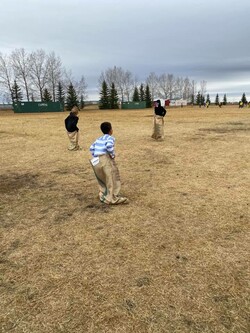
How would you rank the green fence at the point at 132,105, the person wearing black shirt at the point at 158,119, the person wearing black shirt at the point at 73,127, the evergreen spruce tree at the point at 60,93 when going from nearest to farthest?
the person wearing black shirt at the point at 73,127, the person wearing black shirt at the point at 158,119, the green fence at the point at 132,105, the evergreen spruce tree at the point at 60,93

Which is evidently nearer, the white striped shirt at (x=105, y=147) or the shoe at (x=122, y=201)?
the white striped shirt at (x=105, y=147)

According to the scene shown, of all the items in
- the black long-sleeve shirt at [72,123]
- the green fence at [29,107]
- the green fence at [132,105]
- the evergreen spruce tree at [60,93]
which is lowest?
the green fence at [132,105]

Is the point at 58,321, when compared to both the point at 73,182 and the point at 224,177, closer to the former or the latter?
the point at 73,182

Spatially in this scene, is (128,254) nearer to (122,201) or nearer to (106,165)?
(122,201)

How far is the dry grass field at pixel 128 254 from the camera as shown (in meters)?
2.74

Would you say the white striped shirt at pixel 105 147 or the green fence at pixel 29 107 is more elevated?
the white striped shirt at pixel 105 147

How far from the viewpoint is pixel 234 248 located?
3.89 m

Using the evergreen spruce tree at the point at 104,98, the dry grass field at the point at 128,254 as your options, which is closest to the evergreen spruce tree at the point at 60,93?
the evergreen spruce tree at the point at 104,98

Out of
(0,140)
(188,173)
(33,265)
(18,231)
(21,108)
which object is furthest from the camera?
(21,108)

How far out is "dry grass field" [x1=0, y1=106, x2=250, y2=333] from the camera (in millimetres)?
2744

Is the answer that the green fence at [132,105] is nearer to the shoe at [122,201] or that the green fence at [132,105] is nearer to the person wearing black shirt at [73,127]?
the person wearing black shirt at [73,127]

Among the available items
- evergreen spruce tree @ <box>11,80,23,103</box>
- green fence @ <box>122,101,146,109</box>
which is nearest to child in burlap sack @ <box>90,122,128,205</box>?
green fence @ <box>122,101,146,109</box>

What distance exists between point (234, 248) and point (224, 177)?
362 cm

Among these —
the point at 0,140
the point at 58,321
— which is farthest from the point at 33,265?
the point at 0,140
